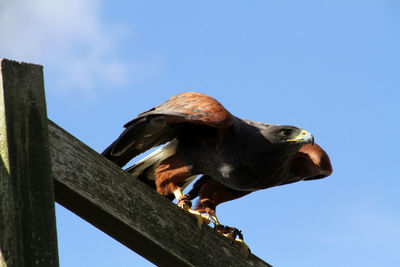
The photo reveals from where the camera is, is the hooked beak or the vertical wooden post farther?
the hooked beak

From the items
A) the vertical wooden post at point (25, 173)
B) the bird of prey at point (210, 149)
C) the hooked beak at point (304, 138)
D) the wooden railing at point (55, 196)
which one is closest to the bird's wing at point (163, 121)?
the bird of prey at point (210, 149)

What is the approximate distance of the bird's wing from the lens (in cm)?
510

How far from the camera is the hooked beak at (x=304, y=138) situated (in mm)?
5359

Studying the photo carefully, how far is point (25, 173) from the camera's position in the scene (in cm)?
239

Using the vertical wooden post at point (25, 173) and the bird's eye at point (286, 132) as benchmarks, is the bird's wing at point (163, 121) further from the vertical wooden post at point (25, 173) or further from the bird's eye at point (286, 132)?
the vertical wooden post at point (25, 173)

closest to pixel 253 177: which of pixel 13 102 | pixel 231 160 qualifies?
pixel 231 160

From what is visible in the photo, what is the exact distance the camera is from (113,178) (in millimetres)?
3066

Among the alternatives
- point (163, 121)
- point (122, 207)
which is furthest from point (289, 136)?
point (122, 207)

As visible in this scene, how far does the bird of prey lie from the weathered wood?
1421mm

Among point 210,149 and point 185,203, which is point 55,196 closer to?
point 185,203

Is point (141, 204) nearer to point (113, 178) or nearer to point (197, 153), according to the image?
point (113, 178)

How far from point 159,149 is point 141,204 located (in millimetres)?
2688

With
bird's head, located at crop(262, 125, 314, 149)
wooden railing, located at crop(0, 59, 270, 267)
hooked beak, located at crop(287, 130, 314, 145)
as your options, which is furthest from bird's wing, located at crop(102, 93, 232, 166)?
wooden railing, located at crop(0, 59, 270, 267)

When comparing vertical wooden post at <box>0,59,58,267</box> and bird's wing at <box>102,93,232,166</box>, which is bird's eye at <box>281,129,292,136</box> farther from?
vertical wooden post at <box>0,59,58,267</box>
